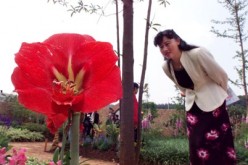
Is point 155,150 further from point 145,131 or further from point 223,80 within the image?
point 223,80

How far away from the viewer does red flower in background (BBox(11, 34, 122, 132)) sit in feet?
1.78

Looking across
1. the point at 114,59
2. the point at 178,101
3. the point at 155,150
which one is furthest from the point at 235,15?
the point at 114,59

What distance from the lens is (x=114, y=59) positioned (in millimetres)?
554

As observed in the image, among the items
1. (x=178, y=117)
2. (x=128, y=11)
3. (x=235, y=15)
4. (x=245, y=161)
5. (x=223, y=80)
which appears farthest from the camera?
(x=235, y=15)

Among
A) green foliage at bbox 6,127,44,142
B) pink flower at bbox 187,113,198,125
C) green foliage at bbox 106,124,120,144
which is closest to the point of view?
pink flower at bbox 187,113,198,125

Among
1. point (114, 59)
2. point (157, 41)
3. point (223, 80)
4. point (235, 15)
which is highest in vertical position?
point (235, 15)

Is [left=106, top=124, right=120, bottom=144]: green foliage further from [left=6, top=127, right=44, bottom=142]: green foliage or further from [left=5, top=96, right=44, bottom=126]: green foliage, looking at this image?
[left=5, top=96, right=44, bottom=126]: green foliage

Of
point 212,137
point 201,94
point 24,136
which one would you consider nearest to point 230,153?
point 212,137

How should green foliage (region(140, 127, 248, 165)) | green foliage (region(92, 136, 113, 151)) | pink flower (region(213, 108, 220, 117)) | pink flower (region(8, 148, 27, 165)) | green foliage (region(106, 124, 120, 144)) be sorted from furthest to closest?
1. green foliage (region(106, 124, 120, 144))
2. green foliage (region(92, 136, 113, 151))
3. green foliage (region(140, 127, 248, 165))
4. pink flower (region(213, 108, 220, 117))
5. pink flower (region(8, 148, 27, 165))

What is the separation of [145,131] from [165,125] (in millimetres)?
1953

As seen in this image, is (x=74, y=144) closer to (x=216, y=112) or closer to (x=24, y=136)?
(x=216, y=112)

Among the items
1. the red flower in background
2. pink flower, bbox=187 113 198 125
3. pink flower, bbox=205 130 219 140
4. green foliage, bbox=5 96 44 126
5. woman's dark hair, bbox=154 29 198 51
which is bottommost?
pink flower, bbox=205 130 219 140

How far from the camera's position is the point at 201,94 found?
2.76 m

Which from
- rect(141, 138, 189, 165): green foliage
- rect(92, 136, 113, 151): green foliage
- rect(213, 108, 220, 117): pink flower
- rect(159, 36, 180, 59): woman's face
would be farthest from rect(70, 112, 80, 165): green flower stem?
rect(92, 136, 113, 151): green foliage
